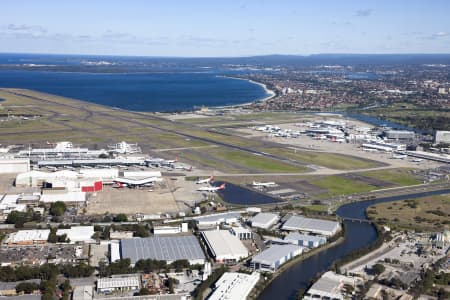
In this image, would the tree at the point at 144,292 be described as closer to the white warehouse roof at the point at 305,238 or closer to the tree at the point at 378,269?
the white warehouse roof at the point at 305,238

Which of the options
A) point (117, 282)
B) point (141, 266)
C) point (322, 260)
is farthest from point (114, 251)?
point (322, 260)

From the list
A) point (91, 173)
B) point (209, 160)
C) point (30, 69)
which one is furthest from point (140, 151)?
point (30, 69)

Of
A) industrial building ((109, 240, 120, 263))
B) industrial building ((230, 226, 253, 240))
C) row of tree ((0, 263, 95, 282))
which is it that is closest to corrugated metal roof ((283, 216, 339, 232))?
industrial building ((230, 226, 253, 240))

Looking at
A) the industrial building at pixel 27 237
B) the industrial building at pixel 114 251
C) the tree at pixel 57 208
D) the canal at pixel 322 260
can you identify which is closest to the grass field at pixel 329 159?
the canal at pixel 322 260

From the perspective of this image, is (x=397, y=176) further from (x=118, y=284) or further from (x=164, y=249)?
(x=118, y=284)

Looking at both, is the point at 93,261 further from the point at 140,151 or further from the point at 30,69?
the point at 30,69

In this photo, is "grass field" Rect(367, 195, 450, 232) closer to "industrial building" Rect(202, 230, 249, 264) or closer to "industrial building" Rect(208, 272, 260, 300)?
"industrial building" Rect(202, 230, 249, 264)
